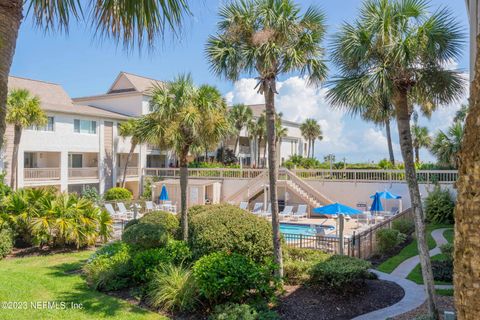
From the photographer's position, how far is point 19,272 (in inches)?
467

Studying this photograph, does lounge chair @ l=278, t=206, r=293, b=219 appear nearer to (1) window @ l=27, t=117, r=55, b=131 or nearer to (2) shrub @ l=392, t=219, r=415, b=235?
(2) shrub @ l=392, t=219, r=415, b=235

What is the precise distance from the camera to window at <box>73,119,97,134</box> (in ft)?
103

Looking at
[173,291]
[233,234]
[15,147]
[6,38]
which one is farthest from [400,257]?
[15,147]

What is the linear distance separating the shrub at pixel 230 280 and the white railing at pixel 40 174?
2463 cm

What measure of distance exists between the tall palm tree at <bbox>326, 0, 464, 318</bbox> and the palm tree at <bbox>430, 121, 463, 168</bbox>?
16.2 meters

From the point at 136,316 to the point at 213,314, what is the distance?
1836 mm

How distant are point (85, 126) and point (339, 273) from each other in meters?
28.7

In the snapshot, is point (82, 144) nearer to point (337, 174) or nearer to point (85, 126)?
point (85, 126)

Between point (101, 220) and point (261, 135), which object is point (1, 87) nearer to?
point (101, 220)

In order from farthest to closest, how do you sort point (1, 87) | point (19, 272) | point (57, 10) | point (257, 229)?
point (19, 272)
point (257, 229)
point (57, 10)
point (1, 87)

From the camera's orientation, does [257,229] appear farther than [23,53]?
Yes

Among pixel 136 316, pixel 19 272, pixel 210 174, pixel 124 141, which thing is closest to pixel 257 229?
pixel 136 316

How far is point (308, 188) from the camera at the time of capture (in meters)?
28.7

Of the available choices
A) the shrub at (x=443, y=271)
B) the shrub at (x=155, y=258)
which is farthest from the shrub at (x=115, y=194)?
the shrub at (x=443, y=271)
